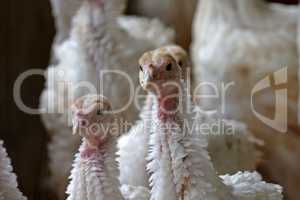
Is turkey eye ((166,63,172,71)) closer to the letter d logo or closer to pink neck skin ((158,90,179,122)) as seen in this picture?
pink neck skin ((158,90,179,122))

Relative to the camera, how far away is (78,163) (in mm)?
611

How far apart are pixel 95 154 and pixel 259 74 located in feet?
1.76

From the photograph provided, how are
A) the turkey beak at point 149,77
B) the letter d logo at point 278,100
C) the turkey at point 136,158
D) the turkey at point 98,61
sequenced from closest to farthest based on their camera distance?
the turkey beak at point 149,77 → the turkey at point 136,158 → the turkey at point 98,61 → the letter d logo at point 278,100

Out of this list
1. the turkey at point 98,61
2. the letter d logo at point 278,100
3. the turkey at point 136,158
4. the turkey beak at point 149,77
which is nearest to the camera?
the turkey beak at point 149,77

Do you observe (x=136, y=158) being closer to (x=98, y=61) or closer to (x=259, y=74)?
(x=98, y=61)

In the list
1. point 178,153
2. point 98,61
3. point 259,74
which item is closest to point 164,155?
point 178,153

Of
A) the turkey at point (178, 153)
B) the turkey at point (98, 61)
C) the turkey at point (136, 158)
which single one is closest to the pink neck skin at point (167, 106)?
the turkey at point (178, 153)

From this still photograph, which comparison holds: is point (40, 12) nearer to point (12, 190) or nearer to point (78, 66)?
point (78, 66)

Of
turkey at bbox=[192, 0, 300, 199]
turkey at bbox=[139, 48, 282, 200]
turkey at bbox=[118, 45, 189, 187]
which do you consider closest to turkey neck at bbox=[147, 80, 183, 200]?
turkey at bbox=[139, 48, 282, 200]

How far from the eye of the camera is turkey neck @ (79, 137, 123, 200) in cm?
60

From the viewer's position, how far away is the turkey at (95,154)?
1.93 ft

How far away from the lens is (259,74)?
3.51 feet

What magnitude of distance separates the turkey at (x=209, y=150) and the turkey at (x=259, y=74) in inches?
8.3

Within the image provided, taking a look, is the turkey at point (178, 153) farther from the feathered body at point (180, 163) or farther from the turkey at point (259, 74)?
the turkey at point (259, 74)
